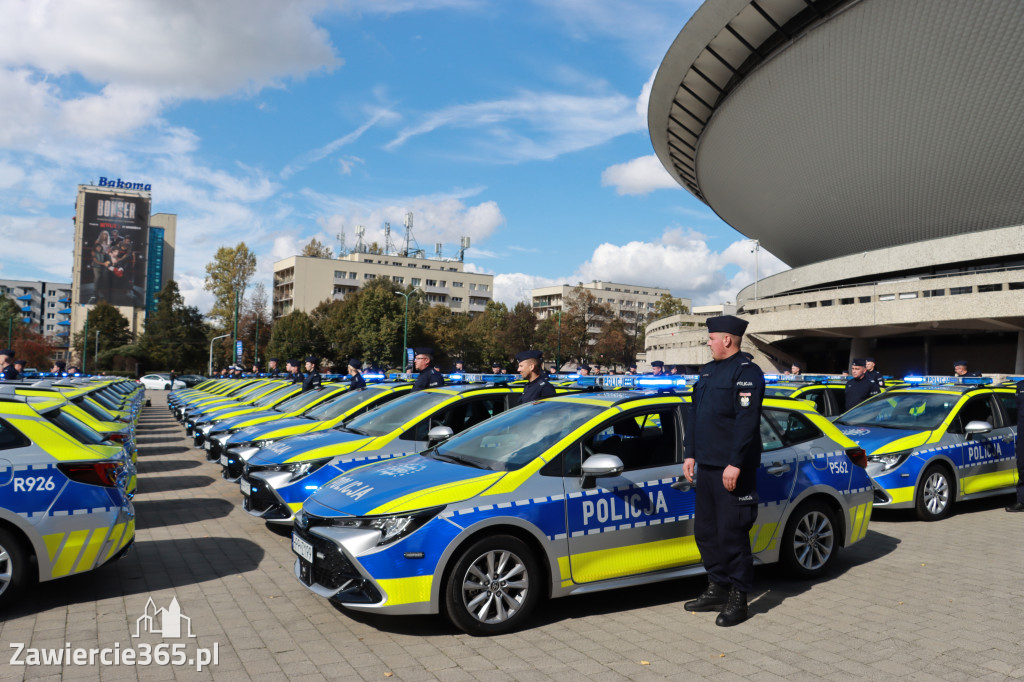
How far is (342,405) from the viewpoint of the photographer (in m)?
9.98

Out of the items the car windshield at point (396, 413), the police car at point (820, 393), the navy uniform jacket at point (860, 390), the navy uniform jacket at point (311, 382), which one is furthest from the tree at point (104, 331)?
the navy uniform jacket at point (860, 390)

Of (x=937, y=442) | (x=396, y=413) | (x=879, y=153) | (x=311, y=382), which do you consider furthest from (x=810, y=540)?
(x=879, y=153)

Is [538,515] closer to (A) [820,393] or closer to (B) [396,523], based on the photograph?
(B) [396,523]

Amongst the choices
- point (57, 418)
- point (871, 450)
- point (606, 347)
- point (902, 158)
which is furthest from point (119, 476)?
point (606, 347)

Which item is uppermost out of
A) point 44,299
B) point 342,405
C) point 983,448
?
point 44,299

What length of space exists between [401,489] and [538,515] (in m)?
0.89

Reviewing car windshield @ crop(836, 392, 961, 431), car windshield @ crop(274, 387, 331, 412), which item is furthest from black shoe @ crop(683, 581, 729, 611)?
car windshield @ crop(274, 387, 331, 412)

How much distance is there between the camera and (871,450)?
879cm

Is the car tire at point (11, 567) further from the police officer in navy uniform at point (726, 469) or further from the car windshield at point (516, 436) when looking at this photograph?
the police officer in navy uniform at point (726, 469)

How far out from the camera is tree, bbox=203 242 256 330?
8756 cm

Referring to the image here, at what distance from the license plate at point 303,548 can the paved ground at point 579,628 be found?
413 mm

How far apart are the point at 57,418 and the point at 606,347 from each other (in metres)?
72.5

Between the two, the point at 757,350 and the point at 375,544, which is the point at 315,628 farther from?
the point at 757,350

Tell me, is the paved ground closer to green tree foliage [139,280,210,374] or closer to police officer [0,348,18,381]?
police officer [0,348,18,381]
